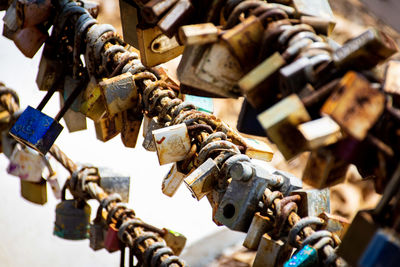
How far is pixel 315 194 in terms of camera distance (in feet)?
1.98

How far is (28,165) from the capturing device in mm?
1023

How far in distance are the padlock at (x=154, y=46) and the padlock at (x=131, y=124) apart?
0.37 feet

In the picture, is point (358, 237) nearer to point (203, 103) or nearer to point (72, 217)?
point (203, 103)

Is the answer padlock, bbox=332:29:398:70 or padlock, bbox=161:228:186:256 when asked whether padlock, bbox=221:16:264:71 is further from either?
padlock, bbox=161:228:186:256

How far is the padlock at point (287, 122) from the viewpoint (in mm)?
405

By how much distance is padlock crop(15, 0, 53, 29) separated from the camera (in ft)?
2.69

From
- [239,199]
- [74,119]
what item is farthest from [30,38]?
[239,199]

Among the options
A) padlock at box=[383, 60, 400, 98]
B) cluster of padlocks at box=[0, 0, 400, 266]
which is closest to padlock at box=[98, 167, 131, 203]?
cluster of padlocks at box=[0, 0, 400, 266]

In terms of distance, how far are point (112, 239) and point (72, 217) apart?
0.67 ft

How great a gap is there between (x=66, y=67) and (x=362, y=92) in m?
0.63

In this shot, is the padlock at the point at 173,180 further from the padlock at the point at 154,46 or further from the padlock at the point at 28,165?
the padlock at the point at 28,165

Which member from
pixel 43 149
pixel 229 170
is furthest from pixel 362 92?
pixel 43 149

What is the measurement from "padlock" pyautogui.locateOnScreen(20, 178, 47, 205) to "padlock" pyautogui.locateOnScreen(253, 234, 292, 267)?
1.91ft

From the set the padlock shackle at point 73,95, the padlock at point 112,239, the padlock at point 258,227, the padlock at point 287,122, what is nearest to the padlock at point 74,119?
the padlock shackle at point 73,95
